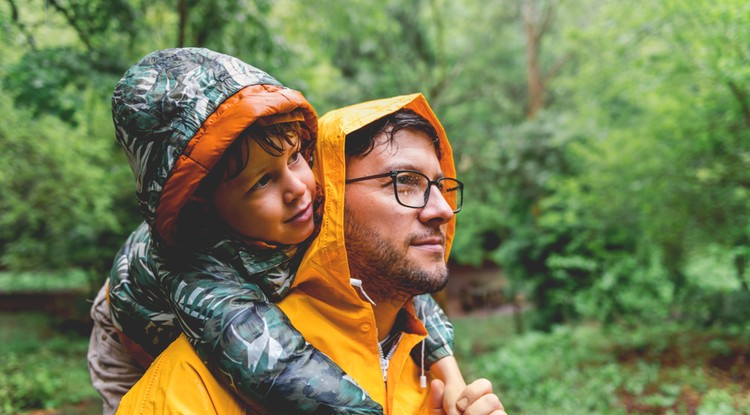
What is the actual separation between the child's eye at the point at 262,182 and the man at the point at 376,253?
0.25 metres

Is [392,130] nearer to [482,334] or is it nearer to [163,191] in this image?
[163,191]

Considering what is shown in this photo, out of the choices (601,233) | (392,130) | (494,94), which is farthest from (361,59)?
(392,130)

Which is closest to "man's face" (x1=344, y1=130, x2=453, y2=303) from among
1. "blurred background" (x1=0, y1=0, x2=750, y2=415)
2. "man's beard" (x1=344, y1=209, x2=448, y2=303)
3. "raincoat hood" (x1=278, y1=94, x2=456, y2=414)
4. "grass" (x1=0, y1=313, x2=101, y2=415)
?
"man's beard" (x1=344, y1=209, x2=448, y2=303)

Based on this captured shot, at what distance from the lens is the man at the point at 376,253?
5.18 ft

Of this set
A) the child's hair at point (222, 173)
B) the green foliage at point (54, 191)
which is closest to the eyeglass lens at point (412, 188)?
the child's hair at point (222, 173)

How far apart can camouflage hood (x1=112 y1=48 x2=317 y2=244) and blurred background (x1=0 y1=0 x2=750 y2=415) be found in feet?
9.20

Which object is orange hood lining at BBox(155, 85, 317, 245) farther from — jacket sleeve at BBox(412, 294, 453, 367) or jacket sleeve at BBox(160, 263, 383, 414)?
jacket sleeve at BBox(412, 294, 453, 367)

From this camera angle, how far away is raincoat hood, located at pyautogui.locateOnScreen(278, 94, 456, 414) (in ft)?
5.14

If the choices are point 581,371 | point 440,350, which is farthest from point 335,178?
point 581,371

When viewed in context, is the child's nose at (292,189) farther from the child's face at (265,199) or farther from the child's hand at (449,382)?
the child's hand at (449,382)

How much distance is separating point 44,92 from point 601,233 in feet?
30.9

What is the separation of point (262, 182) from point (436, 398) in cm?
109

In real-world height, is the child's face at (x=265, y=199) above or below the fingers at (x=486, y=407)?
above

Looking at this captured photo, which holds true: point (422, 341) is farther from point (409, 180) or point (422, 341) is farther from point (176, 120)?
point (176, 120)
